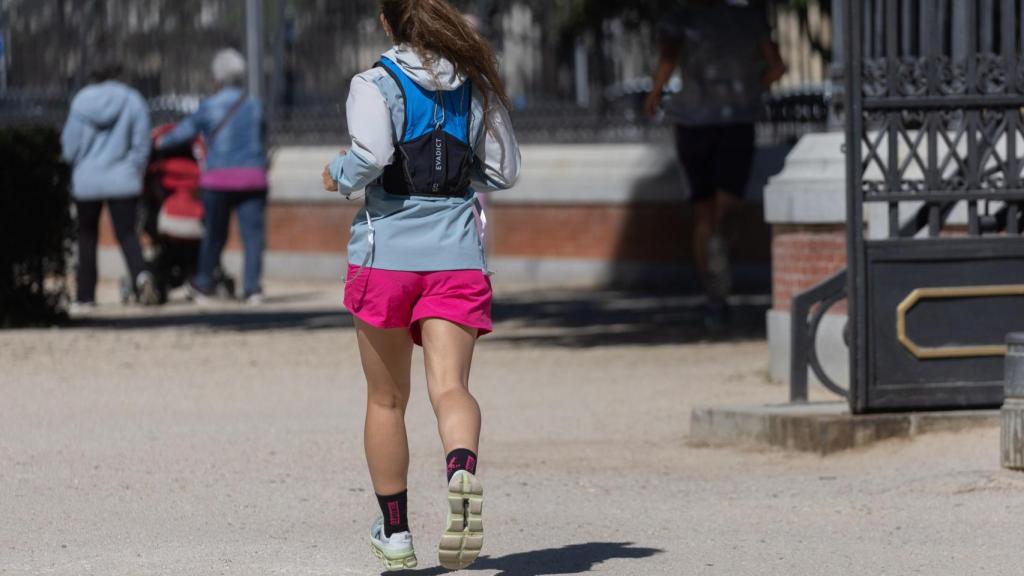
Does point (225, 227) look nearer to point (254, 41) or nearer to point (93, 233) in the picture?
point (93, 233)

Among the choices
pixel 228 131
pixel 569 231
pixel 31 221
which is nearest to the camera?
pixel 31 221

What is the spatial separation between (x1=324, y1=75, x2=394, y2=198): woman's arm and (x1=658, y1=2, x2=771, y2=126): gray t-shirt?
25.3 ft

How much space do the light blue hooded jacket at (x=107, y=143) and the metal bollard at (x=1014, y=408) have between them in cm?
905

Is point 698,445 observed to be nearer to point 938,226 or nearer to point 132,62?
point 938,226

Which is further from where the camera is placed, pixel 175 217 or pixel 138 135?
pixel 175 217

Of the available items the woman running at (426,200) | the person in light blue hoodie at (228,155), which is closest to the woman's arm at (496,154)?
the woman running at (426,200)

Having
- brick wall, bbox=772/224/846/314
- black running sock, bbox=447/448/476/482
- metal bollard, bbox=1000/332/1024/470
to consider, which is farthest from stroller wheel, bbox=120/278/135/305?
black running sock, bbox=447/448/476/482

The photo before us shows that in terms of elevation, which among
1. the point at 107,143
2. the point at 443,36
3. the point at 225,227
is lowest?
the point at 225,227

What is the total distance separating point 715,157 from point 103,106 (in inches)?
184

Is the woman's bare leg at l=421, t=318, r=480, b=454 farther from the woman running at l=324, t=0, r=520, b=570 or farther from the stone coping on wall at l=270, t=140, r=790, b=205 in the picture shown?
the stone coping on wall at l=270, t=140, r=790, b=205

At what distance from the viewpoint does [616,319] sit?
49.5 feet

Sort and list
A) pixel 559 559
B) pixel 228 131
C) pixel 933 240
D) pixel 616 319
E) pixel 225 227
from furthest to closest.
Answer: pixel 225 227, pixel 228 131, pixel 616 319, pixel 933 240, pixel 559 559

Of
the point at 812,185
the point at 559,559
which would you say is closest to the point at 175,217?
the point at 812,185

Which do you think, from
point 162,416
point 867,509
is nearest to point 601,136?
point 162,416
